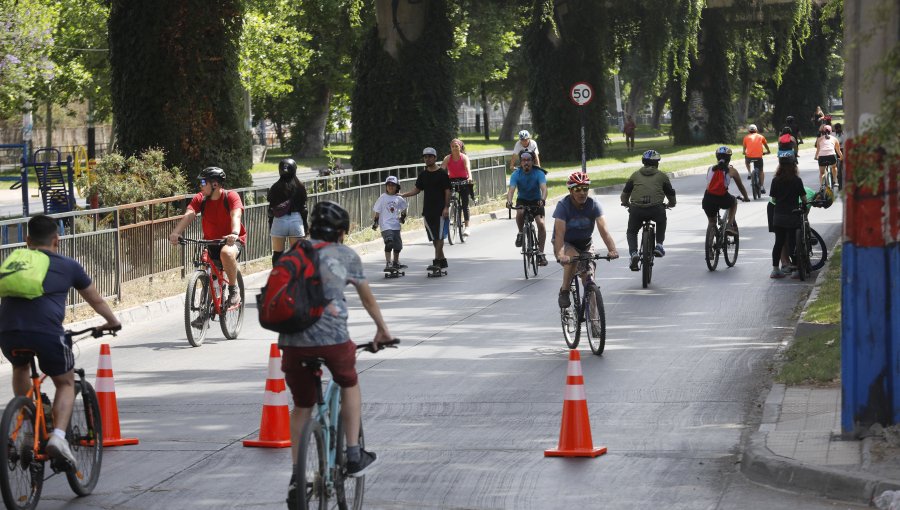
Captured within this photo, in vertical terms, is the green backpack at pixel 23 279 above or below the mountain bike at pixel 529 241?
above

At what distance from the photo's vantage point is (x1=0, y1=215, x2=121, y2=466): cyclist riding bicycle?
25.8 ft

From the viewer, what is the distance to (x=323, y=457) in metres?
7.05

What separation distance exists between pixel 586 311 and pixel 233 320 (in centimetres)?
428

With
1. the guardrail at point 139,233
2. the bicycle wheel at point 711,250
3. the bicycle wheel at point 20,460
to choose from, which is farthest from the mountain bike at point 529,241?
the bicycle wheel at point 20,460

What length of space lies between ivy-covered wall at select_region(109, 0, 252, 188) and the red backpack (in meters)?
18.6

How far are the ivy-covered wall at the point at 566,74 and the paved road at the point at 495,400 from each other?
2773 centimetres

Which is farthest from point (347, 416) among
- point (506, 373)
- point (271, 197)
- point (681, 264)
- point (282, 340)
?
point (681, 264)

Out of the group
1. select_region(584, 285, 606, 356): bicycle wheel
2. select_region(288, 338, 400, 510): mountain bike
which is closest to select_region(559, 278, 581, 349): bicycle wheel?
select_region(584, 285, 606, 356): bicycle wheel

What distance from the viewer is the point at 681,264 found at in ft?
70.1

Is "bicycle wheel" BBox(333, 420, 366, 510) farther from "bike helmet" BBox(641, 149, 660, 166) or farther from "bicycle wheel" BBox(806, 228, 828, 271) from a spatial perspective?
"bicycle wheel" BBox(806, 228, 828, 271)

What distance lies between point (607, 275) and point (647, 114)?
125 m

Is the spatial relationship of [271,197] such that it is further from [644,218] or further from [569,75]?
[569,75]

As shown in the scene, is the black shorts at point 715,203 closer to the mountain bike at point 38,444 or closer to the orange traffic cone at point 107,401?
the orange traffic cone at point 107,401

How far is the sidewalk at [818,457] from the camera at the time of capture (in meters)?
7.84
